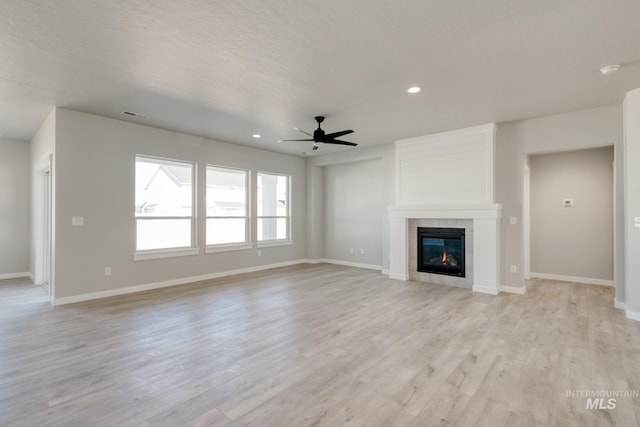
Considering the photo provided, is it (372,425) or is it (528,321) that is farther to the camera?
(528,321)

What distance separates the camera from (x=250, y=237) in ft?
23.0

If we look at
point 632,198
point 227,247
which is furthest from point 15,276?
point 632,198

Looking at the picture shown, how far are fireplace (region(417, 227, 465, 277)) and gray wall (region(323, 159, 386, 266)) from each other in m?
1.31

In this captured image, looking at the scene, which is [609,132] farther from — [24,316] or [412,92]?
[24,316]

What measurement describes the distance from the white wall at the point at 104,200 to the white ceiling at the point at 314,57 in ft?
1.49

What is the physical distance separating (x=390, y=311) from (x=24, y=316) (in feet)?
15.5

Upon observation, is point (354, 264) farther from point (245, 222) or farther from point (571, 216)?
point (571, 216)

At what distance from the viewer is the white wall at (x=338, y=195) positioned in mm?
6707

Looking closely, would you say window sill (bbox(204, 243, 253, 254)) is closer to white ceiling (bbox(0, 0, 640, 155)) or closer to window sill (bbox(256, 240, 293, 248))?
window sill (bbox(256, 240, 293, 248))

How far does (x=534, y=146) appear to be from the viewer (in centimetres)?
496

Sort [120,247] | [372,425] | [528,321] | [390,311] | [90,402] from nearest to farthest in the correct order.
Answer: [372,425]
[90,402]
[528,321]
[390,311]
[120,247]

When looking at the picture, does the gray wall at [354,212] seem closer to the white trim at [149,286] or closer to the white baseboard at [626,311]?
the white trim at [149,286]

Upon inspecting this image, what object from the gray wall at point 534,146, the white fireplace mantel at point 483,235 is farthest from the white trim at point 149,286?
the gray wall at point 534,146

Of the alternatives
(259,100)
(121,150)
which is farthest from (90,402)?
(121,150)
